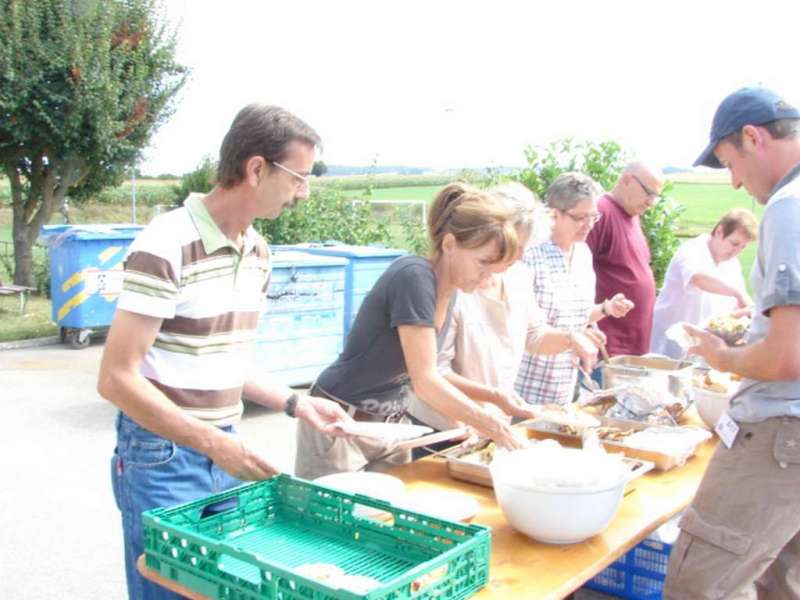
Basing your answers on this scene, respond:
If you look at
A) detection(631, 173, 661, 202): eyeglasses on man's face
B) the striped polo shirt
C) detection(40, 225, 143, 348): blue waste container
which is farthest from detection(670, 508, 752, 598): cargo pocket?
detection(40, 225, 143, 348): blue waste container

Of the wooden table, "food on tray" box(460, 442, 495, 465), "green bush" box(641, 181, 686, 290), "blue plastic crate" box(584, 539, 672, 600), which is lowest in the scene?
"blue plastic crate" box(584, 539, 672, 600)

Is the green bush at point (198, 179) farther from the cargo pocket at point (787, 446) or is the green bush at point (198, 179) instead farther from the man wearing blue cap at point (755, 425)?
the cargo pocket at point (787, 446)

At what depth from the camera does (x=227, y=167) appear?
1904mm

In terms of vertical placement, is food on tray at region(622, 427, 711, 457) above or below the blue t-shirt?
below

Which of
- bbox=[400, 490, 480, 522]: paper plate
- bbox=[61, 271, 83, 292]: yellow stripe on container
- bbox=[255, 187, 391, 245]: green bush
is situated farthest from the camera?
bbox=[255, 187, 391, 245]: green bush

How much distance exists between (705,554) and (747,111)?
118cm

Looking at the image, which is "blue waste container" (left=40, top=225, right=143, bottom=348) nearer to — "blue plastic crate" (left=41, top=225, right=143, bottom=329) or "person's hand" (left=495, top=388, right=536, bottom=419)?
"blue plastic crate" (left=41, top=225, right=143, bottom=329)

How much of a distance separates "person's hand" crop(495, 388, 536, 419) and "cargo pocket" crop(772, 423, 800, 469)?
32.1 inches

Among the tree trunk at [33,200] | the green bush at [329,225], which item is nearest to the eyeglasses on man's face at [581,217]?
the green bush at [329,225]

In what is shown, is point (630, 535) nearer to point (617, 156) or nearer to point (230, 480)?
point (230, 480)

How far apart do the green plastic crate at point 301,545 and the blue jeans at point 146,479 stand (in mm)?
141

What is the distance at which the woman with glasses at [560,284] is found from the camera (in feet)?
11.8

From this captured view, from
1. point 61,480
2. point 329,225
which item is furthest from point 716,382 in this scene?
point 329,225

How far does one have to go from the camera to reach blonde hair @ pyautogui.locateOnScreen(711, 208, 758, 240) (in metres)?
4.42
